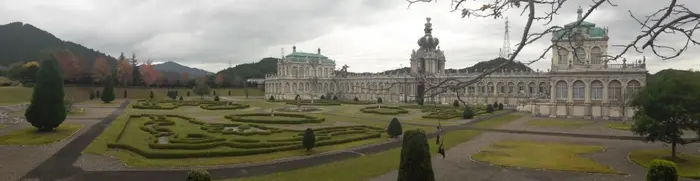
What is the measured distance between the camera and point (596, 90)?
5141cm

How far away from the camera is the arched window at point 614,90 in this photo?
50.3 m

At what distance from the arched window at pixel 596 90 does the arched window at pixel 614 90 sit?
890mm

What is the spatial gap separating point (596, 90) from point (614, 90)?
70.3 inches

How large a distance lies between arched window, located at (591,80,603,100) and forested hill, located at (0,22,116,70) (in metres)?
125

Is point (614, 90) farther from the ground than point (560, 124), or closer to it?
farther from the ground

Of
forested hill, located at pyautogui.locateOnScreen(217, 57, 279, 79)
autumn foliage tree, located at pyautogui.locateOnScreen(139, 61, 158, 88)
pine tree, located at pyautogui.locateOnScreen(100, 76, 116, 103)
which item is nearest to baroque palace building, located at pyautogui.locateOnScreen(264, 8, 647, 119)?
A: autumn foliage tree, located at pyautogui.locateOnScreen(139, 61, 158, 88)

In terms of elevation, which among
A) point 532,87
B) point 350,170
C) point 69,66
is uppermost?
point 69,66

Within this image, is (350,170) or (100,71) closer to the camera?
(350,170)

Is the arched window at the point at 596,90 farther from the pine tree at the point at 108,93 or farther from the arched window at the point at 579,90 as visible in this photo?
the pine tree at the point at 108,93

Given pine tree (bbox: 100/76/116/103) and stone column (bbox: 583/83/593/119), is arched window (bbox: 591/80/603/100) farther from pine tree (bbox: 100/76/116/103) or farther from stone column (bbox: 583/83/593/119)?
pine tree (bbox: 100/76/116/103)

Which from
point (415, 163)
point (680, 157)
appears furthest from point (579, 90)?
point (415, 163)

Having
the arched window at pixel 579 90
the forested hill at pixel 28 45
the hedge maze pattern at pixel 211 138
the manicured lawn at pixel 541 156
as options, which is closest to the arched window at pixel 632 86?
the arched window at pixel 579 90

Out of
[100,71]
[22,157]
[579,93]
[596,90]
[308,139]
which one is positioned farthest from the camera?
[100,71]

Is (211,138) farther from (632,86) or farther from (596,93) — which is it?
(632,86)
